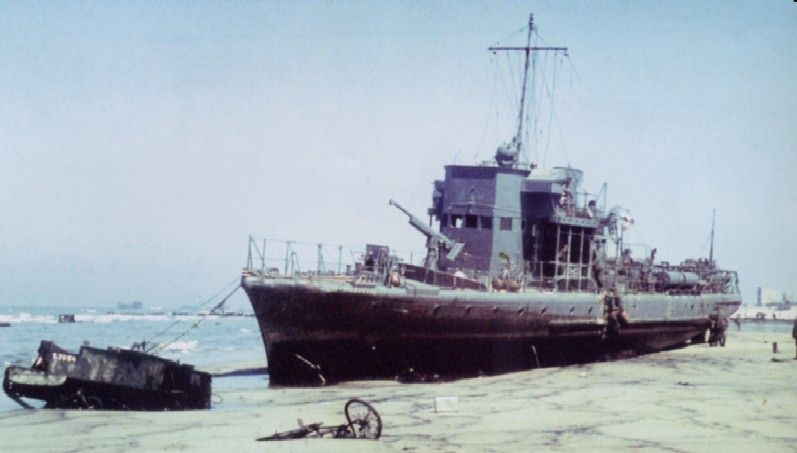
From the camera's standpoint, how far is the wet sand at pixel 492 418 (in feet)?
42.7

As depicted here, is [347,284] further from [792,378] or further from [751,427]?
[792,378]

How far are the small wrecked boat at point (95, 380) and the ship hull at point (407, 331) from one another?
4000mm

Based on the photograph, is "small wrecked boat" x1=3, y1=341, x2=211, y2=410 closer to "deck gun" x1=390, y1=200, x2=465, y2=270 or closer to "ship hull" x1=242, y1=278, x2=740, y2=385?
"ship hull" x1=242, y1=278, x2=740, y2=385

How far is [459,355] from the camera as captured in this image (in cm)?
2481

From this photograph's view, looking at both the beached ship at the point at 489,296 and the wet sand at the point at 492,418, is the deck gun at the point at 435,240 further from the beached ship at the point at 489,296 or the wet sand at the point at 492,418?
the wet sand at the point at 492,418

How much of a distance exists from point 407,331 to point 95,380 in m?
8.77

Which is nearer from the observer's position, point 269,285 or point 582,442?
point 582,442

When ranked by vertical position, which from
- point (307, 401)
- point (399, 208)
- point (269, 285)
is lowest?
point (307, 401)

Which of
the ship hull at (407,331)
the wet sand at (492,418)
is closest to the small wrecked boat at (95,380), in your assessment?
the wet sand at (492,418)

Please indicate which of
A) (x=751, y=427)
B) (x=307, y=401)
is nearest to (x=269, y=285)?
(x=307, y=401)

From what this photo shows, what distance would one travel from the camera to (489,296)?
2509 centimetres

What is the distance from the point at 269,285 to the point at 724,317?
3080 cm

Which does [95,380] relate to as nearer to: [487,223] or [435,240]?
[435,240]

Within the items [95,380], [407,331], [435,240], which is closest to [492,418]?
[407,331]
